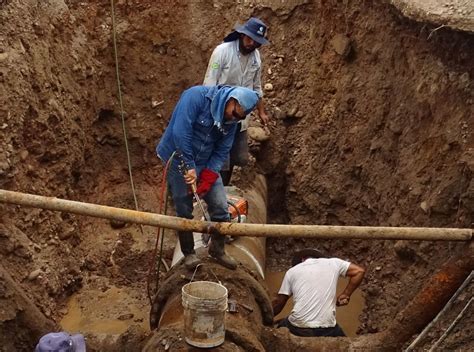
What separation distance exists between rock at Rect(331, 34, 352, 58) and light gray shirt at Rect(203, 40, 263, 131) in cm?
152

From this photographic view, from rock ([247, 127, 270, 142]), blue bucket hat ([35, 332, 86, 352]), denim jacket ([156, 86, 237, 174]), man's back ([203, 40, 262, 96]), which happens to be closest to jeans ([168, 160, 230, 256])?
denim jacket ([156, 86, 237, 174])

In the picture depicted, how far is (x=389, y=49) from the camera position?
7250 millimetres

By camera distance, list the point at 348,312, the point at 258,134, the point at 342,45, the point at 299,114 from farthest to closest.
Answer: the point at 299,114, the point at 258,134, the point at 342,45, the point at 348,312

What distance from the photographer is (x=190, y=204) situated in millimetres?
5695

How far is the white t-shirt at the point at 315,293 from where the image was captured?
5991 millimetres

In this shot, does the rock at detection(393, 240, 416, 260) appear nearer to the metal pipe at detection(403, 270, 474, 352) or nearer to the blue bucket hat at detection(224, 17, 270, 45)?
the metal pipe at detection(403, 270, 474, 352)

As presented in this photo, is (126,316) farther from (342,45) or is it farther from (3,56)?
(342,45)

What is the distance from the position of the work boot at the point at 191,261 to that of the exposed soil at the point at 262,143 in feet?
2.38

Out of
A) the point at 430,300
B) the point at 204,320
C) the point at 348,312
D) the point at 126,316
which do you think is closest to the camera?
the point at 204,320

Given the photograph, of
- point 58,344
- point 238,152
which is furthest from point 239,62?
point 58,344

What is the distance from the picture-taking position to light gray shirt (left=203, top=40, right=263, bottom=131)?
22.1 ft

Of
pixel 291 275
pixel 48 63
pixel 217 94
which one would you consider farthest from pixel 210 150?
pixel 48 63

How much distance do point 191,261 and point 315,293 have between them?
118 centimetres

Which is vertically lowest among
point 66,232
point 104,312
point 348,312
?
point 104,312
